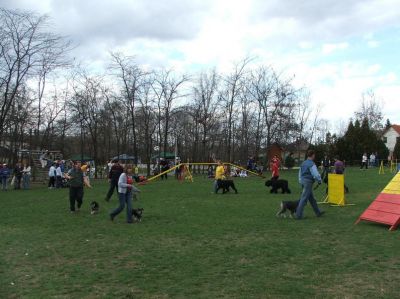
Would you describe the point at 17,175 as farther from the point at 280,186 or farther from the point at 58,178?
the point at 280,186

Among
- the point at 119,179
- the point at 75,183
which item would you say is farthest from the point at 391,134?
the point at 119,179

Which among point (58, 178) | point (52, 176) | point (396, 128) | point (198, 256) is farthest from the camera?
point (396, 128)

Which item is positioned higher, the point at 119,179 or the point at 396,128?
the point at 396,128

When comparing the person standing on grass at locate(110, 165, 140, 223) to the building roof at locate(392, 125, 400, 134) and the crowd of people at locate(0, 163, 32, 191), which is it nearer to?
the crowd of people at locate(0, 163, 32, 191)

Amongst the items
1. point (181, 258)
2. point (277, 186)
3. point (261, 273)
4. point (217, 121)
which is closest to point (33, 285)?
point (181, 258)

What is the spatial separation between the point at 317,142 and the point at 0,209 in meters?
61.3

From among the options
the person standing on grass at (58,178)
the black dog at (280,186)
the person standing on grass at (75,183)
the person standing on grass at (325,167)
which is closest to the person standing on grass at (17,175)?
the person standing on grass at (58,178)

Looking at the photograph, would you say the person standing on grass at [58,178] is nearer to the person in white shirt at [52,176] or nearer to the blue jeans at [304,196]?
the person in white shirt at [52,176]

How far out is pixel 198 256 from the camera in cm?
853

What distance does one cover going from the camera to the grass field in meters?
6.43

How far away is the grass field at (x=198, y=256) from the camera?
643 cm

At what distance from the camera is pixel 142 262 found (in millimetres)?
8148

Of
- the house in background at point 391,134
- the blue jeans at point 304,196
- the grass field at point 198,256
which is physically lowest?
the grass field at point 198,256

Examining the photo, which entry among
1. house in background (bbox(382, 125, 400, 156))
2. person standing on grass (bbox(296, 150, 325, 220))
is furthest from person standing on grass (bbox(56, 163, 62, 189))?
house in background (bbox(382, 125, 400, 156))
